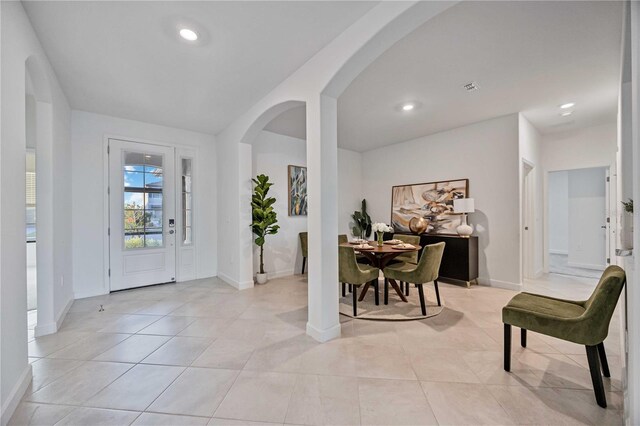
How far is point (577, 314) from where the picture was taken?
6.33 ft

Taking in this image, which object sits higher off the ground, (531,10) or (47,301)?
(531,10)

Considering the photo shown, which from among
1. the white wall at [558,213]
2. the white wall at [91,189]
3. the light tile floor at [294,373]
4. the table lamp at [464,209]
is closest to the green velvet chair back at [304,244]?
the light tile floor at [294,373]

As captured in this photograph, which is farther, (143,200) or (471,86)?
(143,200)

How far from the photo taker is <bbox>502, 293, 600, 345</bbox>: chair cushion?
1.74 metres

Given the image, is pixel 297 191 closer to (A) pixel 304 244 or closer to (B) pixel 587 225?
(A) pixel 304 244

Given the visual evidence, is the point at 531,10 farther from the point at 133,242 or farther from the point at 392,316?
the point at 133,242

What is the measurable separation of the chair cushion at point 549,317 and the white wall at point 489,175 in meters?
2.23

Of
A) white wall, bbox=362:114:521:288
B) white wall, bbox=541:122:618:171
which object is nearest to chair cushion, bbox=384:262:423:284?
white wall, bbox=362:114:521:288

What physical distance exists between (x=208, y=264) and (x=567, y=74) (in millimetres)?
5860

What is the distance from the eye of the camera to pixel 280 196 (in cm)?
515

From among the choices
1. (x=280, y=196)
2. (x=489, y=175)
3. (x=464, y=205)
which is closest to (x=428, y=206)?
(x=464, y=205)

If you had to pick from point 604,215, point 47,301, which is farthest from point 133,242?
point 604,215

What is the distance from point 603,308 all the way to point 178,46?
12.7ft

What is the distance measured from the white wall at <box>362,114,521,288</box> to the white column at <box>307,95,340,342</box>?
3.17 meters
